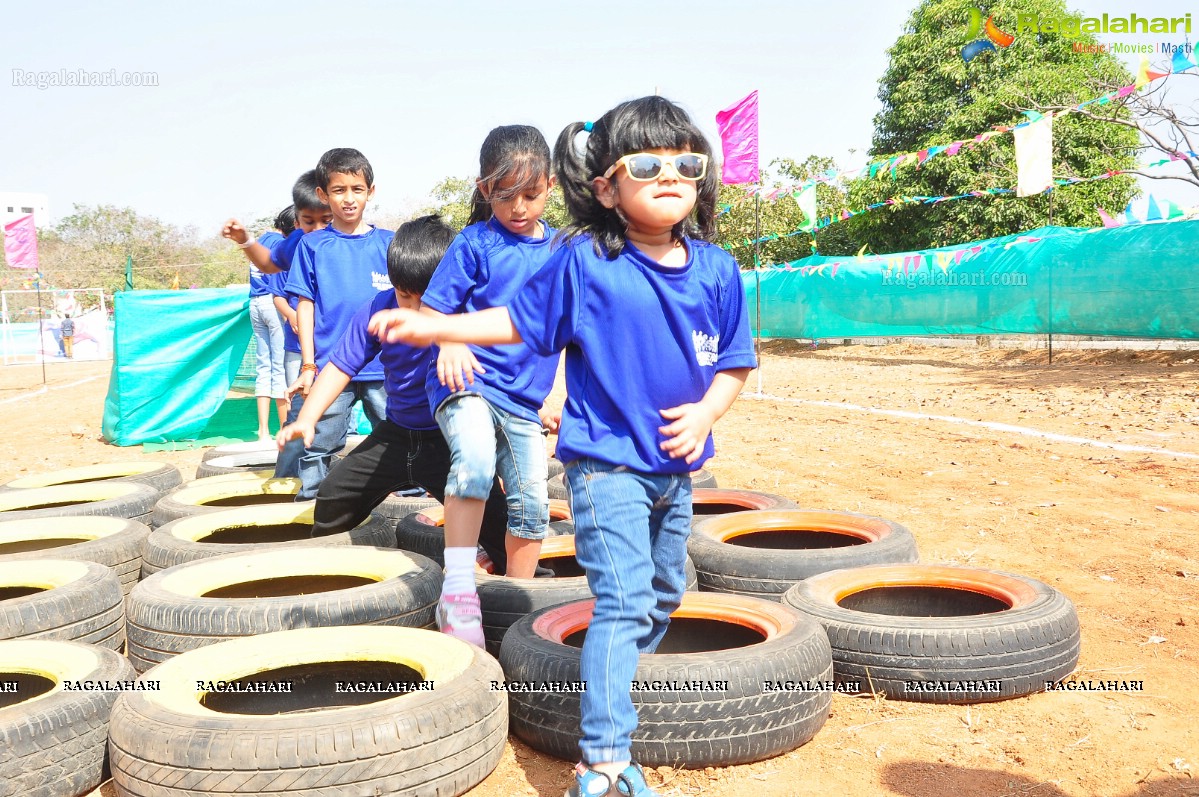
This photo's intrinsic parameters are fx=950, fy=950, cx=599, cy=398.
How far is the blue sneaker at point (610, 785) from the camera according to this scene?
2170 mm

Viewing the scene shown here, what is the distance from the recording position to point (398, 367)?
3.96 m

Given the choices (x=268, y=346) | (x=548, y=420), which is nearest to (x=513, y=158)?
(x=548, y=420)

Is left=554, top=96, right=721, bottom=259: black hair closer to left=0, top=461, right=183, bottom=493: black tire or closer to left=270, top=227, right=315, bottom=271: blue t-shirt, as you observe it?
left=270, top=227, right=315, bottom=271: blue t-shirt

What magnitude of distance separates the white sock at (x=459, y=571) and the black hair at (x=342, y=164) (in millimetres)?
2492

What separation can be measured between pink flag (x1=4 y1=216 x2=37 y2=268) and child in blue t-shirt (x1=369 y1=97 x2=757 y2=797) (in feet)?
79.6

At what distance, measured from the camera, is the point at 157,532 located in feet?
13.5

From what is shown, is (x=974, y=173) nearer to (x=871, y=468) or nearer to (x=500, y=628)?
(x=871, y=468)

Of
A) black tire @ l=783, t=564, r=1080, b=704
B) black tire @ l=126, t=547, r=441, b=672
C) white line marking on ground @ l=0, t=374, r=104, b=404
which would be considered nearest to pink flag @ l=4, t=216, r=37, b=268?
white line marking on ground @ l=0, t=374, r=104, b=404

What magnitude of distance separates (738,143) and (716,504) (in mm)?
9929

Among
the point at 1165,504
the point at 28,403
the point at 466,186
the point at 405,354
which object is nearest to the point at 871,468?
the point at 1165,504

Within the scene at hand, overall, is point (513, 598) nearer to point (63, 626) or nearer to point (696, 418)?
point (696, 418)

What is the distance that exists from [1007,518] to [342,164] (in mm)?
4154

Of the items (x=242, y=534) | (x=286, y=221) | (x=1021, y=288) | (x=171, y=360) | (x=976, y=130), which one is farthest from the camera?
(x=976, y=130)

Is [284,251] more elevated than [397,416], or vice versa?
[284,251]
